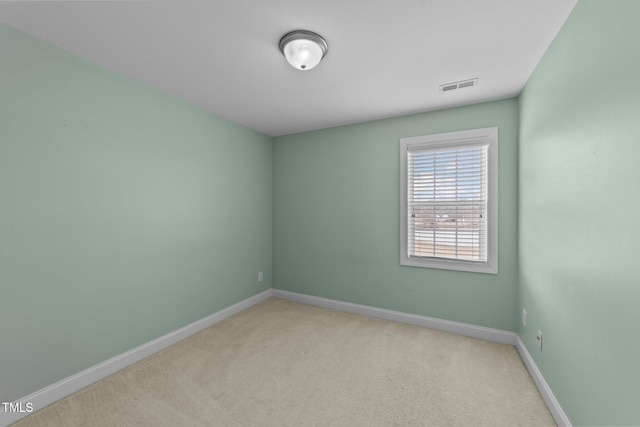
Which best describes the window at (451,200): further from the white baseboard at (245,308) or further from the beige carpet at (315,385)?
the beige carpet at (315,385)

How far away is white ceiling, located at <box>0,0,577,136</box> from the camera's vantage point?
151 cm

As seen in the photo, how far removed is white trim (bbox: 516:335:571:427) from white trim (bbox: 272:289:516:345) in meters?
0.24

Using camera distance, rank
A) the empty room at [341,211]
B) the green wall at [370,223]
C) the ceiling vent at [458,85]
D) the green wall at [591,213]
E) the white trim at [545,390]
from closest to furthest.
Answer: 1. the green wall at [591,213]
2. the empty room at [341,211]
3. the white trim at [545,390]
4. the ceiling vent at [458,85]
5. the green wall at [370,223]

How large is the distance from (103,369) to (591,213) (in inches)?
136

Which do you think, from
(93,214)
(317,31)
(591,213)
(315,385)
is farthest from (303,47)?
(315,385)

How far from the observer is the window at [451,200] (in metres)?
2.77

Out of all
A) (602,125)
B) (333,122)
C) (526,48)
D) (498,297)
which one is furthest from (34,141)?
(498,297)

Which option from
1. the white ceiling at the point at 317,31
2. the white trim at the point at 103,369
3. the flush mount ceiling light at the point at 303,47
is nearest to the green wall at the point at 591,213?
the white ceiling at the point at 317,31

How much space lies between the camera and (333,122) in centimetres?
343

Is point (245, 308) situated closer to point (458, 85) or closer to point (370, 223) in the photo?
point (370, 223)

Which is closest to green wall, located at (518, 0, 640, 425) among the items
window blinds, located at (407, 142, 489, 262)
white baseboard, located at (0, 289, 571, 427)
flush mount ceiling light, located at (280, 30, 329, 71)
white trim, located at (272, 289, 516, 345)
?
white baseboard, located at (0, 289, 571, 427)

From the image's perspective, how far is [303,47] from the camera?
5.77 feet

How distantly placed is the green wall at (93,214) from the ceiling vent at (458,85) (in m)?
2.51

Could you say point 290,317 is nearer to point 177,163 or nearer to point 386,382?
point 386,382
